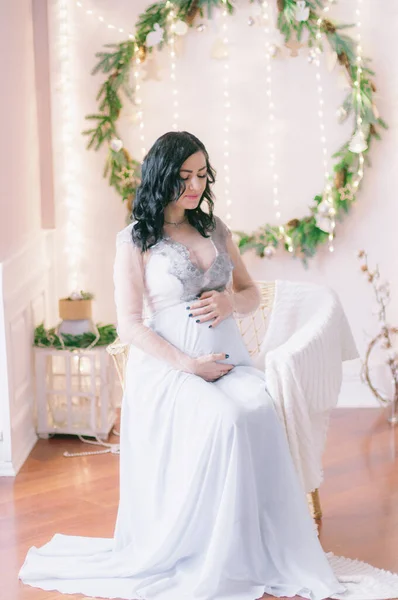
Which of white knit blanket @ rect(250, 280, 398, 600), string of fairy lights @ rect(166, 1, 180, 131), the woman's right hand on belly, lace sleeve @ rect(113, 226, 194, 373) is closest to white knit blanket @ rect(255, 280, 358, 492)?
white knit blanket @ rect(250, 280, 398, 600)

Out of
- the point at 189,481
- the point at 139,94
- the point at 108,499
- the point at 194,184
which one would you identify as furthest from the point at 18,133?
the point at 189,481

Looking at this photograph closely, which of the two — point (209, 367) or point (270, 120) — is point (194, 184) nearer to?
point (209, 367)

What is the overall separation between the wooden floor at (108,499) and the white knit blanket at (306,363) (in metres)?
0.33

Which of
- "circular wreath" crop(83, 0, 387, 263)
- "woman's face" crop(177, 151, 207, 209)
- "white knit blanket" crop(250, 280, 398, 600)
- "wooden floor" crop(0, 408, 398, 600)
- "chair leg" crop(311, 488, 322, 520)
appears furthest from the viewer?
"circular wreath" crop(83, 0, 387, 263)

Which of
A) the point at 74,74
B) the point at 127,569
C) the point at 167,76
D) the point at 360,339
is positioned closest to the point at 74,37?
the point at 74,74

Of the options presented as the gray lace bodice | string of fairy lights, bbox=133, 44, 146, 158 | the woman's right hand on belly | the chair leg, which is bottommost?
the chair leg

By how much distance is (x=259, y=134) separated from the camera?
15.3ft

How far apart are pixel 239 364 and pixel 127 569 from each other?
2.32 feet

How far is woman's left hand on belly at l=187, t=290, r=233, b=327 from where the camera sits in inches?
121

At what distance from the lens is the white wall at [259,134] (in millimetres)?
4566

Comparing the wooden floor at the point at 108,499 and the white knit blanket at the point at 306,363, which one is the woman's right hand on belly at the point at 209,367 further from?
the wooden floor at the point at 108,499

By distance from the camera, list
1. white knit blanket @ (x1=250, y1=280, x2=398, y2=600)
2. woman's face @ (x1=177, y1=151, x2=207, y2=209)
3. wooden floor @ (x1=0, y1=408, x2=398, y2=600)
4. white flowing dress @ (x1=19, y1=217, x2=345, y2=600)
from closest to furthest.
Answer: white flowing dress @ (x1=19, y1=217, x2=345, y2=600) → white knit blanket @ (x1=250, y1=280, x2=398, y2=600) → woman's face @ (x1=177, y1=151, x2=207, y2=209) → wooden floor @ (x1=0, y1=408, x2=398, y2=600)

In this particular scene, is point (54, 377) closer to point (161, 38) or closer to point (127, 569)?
point (161, 38)

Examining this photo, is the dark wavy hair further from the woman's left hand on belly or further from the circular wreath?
the circular wreath
